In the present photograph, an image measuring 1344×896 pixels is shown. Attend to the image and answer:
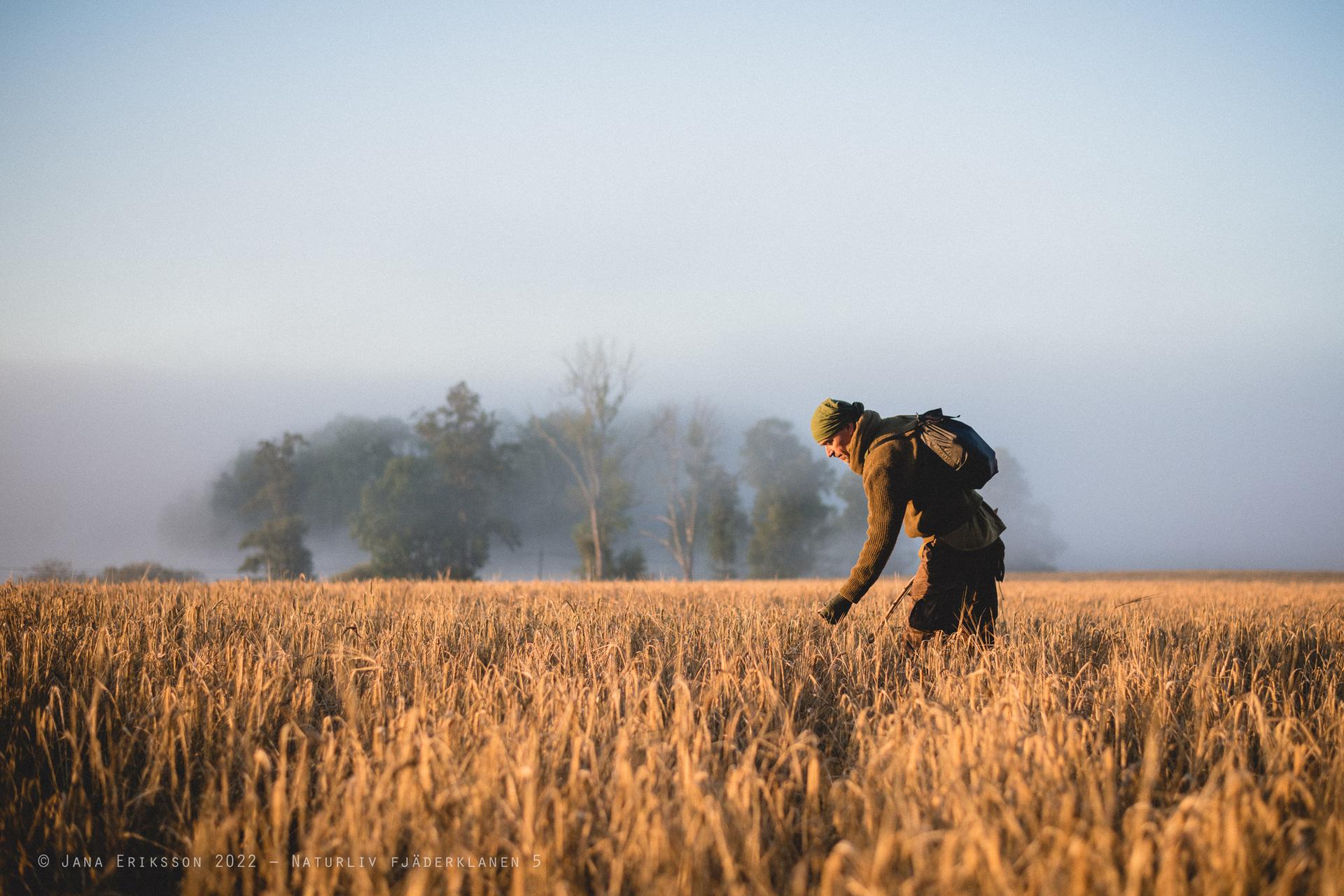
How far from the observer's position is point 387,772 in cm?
224

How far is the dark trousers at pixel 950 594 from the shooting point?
503cm

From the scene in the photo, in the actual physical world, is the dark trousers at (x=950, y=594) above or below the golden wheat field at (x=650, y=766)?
above

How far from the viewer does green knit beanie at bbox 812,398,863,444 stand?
474 cm

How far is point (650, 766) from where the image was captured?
2.42m

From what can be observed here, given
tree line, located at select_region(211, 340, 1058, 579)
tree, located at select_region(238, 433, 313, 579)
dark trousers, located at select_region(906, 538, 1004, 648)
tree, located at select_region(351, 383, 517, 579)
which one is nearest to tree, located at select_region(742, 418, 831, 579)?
tree line, located at select_region(211, 340, 1058, 579)

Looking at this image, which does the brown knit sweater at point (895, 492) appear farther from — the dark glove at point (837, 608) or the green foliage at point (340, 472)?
the green foliage at point (340, 472)

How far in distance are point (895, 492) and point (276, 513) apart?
172 feet

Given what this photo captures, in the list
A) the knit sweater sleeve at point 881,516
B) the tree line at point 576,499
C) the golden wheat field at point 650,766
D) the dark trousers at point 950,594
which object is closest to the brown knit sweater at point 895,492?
the knit sweater sleeve at point 881,516

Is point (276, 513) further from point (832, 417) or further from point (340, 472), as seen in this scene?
point (832, 417)

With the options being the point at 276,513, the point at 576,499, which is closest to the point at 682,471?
the point at 576,499

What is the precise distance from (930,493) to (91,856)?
4527mm

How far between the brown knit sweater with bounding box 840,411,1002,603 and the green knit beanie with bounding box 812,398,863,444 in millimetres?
91

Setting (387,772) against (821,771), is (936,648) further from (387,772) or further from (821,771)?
(387,772)

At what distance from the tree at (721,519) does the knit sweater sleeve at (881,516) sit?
142ft
